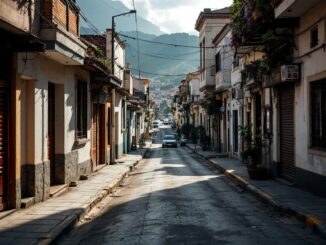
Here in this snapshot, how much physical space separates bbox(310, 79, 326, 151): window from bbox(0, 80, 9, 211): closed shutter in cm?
764

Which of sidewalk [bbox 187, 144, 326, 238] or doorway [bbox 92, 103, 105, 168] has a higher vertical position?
doorway [bbox 92, 103, 105, 168]

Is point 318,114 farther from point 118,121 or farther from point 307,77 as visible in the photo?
point 118,121

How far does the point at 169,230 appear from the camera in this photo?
897cm

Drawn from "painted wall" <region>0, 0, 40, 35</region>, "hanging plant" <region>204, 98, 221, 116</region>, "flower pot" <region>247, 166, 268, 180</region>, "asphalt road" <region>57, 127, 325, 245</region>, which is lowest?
"asphalt road" <region>57, 127, 325, 245</region>

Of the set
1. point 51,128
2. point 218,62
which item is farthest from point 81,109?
point 218,62

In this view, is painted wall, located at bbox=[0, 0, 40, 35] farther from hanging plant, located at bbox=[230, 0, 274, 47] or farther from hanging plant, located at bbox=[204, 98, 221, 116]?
hanging plant, located at bbox=[204, 98, 221, 116]

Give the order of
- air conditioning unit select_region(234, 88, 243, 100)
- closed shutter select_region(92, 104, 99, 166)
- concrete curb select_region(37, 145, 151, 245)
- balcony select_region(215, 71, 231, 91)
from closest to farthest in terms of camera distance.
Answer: concrete curb select_region(37, 145, 151, 245)
closed shutter select_region(92, 104, 99, 166)
air conditioning unit select_region(234, 88, 243, 100)
balcony select_region(215, 71, 231, 91)

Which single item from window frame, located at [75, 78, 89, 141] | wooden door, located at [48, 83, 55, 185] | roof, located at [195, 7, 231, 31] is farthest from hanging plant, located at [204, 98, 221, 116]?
wooden door, located at [48, 83, 55, 185]

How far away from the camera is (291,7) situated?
12961 mm

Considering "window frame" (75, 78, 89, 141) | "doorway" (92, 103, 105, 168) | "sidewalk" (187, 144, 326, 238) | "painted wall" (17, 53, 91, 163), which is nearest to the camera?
"sidewalk" (187, 144, 326, 238)

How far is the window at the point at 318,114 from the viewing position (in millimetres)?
12539

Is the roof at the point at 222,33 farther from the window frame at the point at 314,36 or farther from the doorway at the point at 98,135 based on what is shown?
the window frame at the point at 314,36

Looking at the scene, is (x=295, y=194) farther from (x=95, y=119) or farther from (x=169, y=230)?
(x=95, y=119)

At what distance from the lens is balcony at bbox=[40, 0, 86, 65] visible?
1200cm
